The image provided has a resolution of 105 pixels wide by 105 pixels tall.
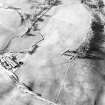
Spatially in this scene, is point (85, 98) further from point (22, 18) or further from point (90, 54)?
point (22, 18)

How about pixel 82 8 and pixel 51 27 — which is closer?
pixel 51 27

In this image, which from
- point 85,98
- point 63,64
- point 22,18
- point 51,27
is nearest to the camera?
point 85,98

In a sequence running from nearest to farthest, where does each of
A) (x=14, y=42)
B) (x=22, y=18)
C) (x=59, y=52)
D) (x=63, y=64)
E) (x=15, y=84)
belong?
1. (x=15, y=84)
2. (x=63, y=64)
3. (x=59, y=52)
4. (x=14, y=42)
5. (x=22, y=18)

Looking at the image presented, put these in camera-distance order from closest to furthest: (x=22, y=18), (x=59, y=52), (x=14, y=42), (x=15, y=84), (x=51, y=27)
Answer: (x=15, y=84) → (x=59, y=52) → (x=14, y=42) → (x=51, y=27) → (x=22, y=18)

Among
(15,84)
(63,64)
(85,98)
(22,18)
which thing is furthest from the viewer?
(22,18)

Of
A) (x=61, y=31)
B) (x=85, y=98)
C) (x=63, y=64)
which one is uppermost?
(x=61, y=31)

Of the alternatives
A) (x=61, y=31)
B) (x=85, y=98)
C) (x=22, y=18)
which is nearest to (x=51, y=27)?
(x=61, y=31)

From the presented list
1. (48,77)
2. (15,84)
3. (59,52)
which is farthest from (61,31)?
(15,84)

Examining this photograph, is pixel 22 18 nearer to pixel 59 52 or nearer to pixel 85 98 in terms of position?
pixel 59 52

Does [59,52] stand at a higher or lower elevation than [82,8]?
lower
